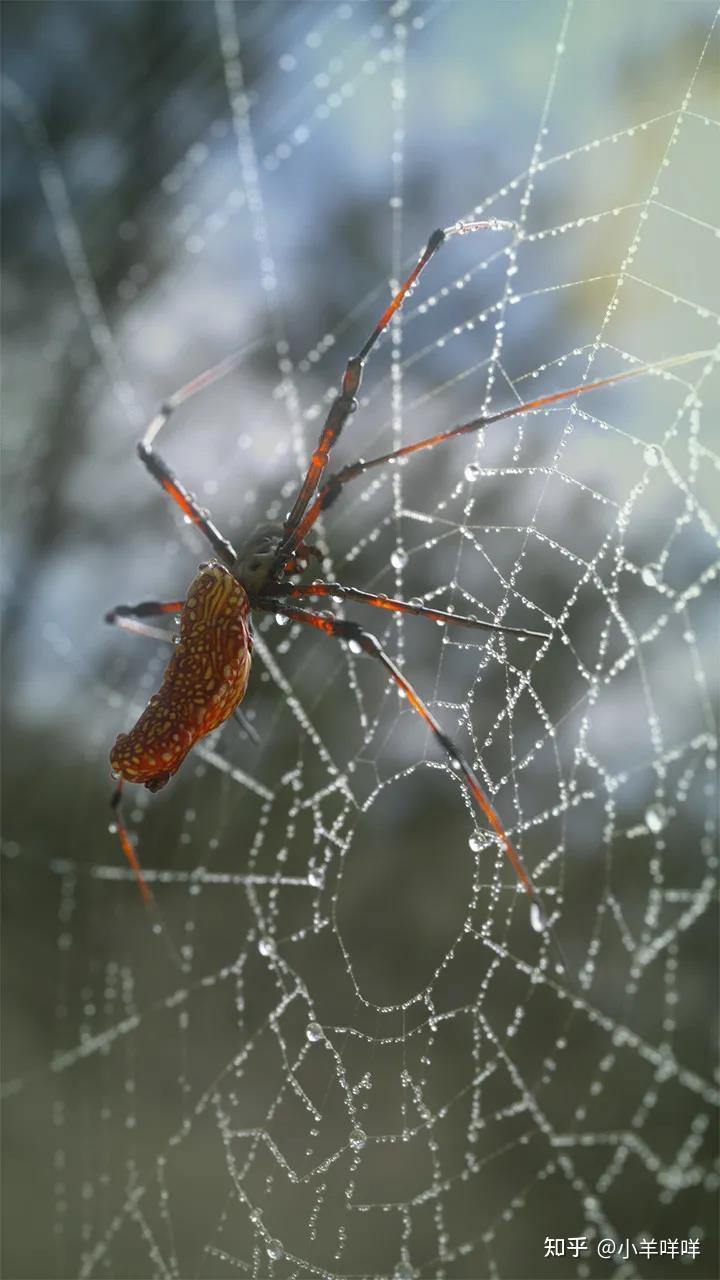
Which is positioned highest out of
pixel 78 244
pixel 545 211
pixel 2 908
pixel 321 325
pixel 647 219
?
pixel 78 244

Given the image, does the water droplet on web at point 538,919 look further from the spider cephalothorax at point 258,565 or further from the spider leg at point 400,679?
the spider cephalothorax at point 258,565

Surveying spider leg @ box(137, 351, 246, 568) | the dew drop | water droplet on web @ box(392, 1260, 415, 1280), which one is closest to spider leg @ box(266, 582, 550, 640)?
spider leg @ box(137, 351, 246, 568)

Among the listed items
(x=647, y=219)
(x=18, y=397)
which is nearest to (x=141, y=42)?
(x=18, y=397)

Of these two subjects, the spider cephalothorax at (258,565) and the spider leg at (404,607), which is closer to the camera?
the spider leg at (404,607)

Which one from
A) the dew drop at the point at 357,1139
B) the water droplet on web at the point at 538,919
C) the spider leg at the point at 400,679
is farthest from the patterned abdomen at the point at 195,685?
the dew drop at the point at 357,1139

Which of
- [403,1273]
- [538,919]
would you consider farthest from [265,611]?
[403,1273]

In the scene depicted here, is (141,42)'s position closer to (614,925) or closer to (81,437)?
(81,437)

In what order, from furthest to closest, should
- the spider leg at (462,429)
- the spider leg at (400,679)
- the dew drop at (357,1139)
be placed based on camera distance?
the dew drop at (357,1139), the spider leg at (400,679), the spider leg at (462,429)
